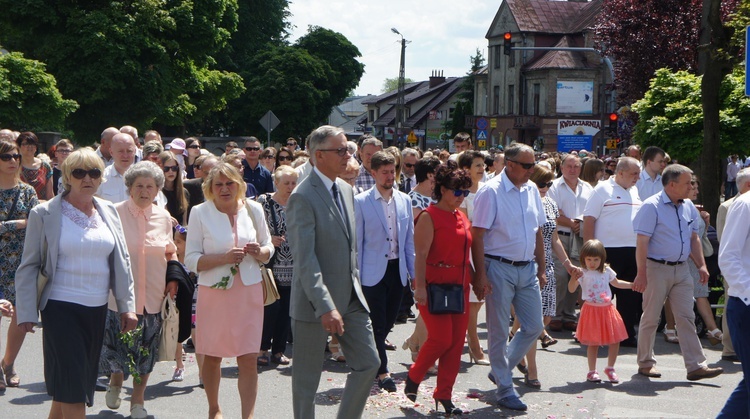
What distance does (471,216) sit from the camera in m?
10.0

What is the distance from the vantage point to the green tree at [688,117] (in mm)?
16141

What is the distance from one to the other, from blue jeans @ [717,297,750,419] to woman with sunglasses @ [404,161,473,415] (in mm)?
2105

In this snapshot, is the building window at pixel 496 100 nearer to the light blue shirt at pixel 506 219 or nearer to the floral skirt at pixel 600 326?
the floral skirt at pixel 600 326

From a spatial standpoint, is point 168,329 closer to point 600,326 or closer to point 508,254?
point 508,254

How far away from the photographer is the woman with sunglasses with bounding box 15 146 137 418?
6098 mm

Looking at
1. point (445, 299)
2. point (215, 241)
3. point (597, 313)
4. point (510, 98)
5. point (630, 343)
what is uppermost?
point (510, 98)

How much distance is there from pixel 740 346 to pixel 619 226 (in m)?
5.31

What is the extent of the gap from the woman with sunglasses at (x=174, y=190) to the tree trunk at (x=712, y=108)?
8.21 m

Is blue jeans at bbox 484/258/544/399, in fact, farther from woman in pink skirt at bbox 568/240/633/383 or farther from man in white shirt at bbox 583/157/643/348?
man in white shirt at bbox 583/157/643/348

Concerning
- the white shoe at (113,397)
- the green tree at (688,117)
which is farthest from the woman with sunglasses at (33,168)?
the green tree at (688,117)

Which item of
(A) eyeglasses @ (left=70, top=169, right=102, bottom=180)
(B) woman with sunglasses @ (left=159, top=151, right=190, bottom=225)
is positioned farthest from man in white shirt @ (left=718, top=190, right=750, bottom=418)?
(B) woman with sunglasses @ (left=159, top=151, right=190, bottom=225)

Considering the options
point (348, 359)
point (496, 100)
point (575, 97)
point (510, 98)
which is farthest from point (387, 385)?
point (496, 100)

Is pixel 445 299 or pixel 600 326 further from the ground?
pixel 445 299

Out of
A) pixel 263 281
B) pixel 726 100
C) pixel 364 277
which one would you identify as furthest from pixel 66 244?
pixel 726 100
